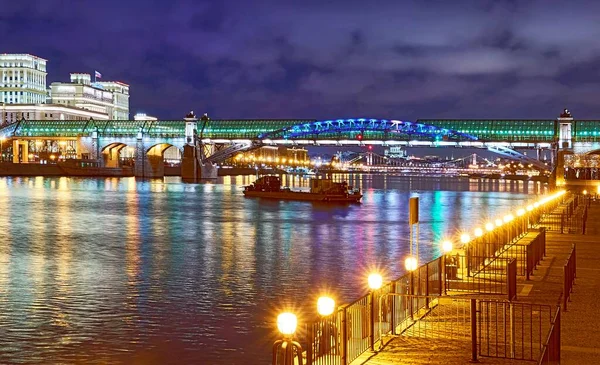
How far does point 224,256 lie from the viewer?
1405 inches

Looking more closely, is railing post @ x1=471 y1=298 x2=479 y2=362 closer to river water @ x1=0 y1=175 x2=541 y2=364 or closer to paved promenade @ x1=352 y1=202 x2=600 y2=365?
paved promenade @ x1=352 y1=202 x2=600 y2=365

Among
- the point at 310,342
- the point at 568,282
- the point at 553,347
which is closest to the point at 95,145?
the point at 568,282

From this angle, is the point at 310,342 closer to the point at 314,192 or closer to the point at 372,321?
the point at 372,321

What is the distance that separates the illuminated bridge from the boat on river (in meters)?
48.5

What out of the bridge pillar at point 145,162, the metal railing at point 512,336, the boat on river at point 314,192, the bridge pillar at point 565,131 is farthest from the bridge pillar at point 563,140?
the metal railing at point 512,336

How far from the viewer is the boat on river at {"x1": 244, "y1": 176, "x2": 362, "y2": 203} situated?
85.6 meters

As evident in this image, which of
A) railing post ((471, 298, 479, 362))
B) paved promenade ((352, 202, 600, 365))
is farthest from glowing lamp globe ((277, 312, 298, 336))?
railing post ((471, 298, 479, 362))

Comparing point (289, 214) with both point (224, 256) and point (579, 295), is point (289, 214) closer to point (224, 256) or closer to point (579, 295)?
point (224, 256)

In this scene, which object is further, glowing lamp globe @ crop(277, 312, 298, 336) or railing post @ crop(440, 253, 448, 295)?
railing post @ crop(440, 253, 448, 295)

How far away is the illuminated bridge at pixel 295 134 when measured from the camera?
13488 cm

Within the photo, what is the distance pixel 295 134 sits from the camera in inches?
5930

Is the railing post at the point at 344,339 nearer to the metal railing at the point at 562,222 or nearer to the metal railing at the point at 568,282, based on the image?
the metal railing at the point at 568,282

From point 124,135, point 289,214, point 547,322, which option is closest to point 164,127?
point 124,135

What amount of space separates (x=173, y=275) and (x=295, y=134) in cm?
12202
